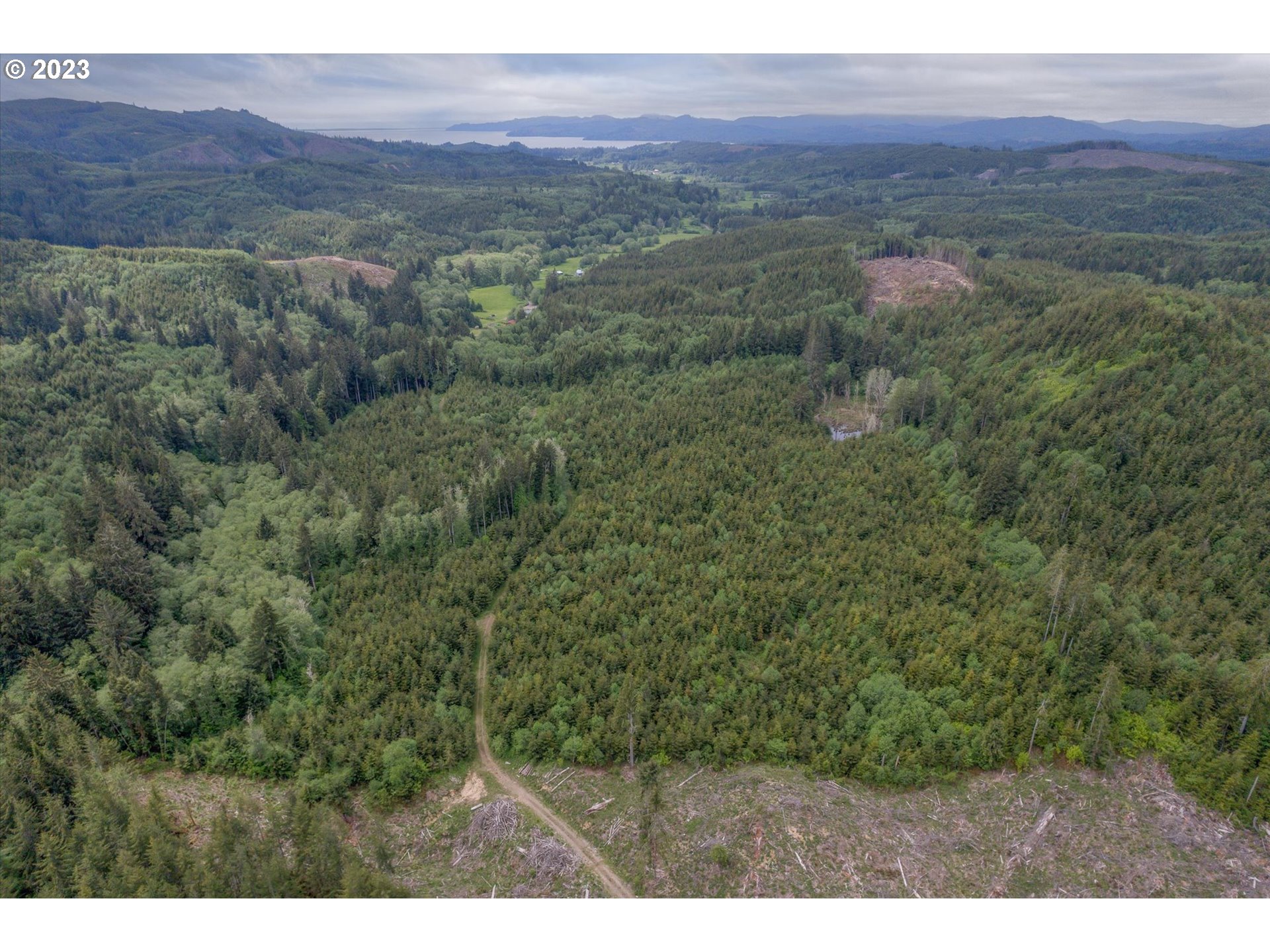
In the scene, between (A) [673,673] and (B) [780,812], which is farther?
(A) [673,673]

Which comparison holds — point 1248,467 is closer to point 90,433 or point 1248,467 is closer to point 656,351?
point 656,351

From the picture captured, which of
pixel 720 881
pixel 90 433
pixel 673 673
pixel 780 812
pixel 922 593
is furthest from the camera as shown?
pixel 90 433

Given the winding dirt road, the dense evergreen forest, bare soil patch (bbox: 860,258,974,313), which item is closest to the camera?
the winding dirt road

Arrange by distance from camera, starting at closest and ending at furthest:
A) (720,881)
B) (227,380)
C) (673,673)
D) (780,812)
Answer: (720,881) < (780,812) < (673,673) < (227,380)

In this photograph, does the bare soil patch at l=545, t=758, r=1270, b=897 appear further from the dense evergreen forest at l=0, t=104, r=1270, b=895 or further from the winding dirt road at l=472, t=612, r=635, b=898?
the dense evergreen forest at l=0, t=104, r=1270, b=895

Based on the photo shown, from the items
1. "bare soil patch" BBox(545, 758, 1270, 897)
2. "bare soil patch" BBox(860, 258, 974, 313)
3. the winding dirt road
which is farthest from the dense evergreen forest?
"bare soil patch" BBox(860, 258, 974, 313)

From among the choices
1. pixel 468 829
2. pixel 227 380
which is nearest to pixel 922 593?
pixel 468 829

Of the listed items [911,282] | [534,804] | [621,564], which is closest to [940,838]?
[534,804]
